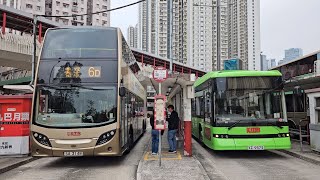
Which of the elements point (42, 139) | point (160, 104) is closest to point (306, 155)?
point (160, 104)

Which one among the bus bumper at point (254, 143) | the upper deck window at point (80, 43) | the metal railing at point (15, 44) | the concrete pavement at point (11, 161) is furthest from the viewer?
the metal railing at point (15, 44)

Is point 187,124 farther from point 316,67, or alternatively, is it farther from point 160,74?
point 316,67

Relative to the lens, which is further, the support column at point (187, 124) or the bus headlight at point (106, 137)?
the support column at point (187, 124)

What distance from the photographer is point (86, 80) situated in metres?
9.63

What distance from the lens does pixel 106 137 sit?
9297mm

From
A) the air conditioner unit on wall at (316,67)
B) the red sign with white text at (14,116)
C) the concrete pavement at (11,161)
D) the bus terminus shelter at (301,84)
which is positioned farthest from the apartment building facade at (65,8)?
the air conditioner unit on wall at (316,67)

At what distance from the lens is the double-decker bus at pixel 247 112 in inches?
415

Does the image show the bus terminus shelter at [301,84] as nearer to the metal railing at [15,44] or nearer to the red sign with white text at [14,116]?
the red sign with white text at [14,116]

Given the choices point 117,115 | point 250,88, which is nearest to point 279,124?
point 250,88

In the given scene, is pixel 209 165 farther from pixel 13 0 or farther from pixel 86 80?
pixel 13 0

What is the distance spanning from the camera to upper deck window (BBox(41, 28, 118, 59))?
9.86 metres

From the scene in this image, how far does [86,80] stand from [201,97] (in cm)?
539

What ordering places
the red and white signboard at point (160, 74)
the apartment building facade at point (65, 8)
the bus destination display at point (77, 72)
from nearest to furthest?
the red and white signboard at point (160, 74)
the bus destination display at point (77, 72)
the apartment building facade at point (65, 8)

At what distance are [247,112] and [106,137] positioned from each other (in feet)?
14.5
